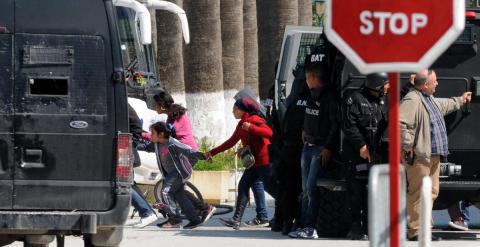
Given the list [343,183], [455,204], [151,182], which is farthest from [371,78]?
[151,182]

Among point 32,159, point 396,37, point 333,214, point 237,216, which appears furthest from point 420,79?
point 396,37

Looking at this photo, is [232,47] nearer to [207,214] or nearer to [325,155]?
[207,214]

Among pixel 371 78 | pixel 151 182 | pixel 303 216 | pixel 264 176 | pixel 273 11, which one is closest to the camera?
pixel 371 78

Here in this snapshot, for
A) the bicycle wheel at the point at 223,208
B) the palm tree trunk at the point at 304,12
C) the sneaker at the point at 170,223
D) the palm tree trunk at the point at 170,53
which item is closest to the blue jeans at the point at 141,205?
the sneaker at the point at 170,223

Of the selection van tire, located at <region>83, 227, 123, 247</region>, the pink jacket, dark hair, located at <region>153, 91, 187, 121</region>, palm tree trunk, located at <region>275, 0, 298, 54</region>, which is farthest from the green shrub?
van tire, located at <region>83, 227, 123, 247</region>

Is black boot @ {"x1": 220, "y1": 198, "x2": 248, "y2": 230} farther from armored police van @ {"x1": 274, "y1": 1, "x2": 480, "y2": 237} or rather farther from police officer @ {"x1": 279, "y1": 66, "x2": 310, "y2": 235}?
armored police van @ {"x1": 274, "y1": 1, "x2": 480, "y2": 237}

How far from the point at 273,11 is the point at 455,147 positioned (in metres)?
15.6

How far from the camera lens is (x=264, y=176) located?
17.7 meters

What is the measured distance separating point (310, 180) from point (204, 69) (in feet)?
38.9

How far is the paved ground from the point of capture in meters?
15.4

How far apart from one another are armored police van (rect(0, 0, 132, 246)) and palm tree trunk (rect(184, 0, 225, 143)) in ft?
51.0

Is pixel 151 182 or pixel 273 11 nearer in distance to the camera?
pixel 151 182

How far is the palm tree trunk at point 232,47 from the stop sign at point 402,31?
2185cm

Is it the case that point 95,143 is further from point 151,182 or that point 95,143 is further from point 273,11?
point 273,11
